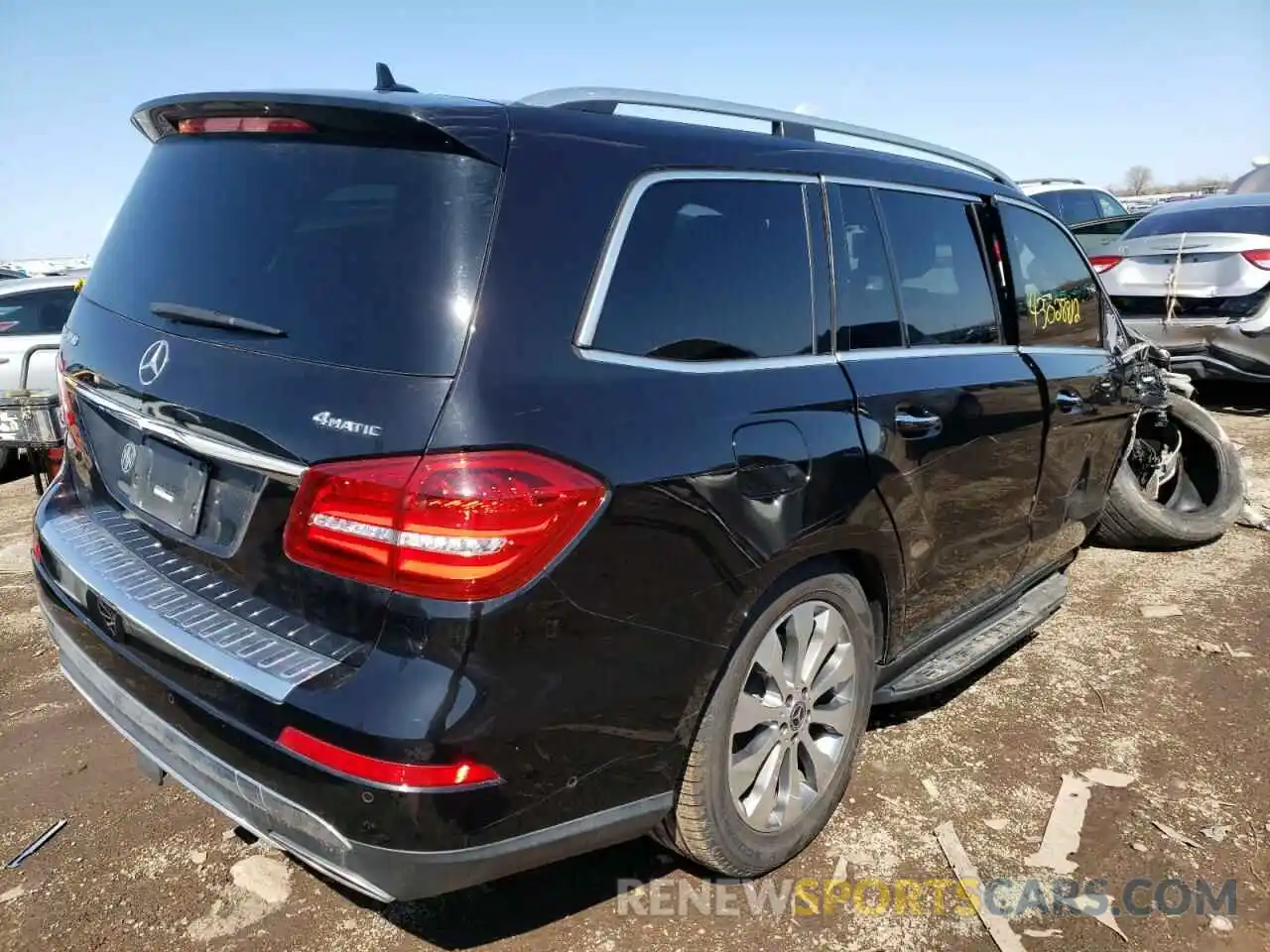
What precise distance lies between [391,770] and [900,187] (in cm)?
226

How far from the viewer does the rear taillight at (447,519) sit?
1.68 m

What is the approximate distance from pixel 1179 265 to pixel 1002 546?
5.67 m

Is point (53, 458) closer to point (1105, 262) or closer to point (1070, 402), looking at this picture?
point (1070, 402)

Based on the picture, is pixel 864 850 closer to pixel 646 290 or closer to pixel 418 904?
pixel 418 904

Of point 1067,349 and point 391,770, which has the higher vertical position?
point 1067,349

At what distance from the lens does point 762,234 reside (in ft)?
7.79

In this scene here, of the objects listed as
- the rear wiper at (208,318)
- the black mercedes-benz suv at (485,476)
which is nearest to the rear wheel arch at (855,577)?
the black mercedes-benz suv at (485,476)

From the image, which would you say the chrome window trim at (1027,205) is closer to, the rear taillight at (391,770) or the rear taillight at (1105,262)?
the rear taillight at (391,770)

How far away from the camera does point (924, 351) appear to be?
9.45ft

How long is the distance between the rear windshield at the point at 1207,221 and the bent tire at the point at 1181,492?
135 inches

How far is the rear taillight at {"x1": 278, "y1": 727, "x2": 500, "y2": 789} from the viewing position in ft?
5.56

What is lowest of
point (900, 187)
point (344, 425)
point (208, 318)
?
point (344, 425)

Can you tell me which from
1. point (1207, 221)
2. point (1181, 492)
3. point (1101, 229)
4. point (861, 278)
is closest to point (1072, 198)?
point (1101, 229)

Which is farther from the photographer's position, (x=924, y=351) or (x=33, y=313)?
(x=33, y=313)
